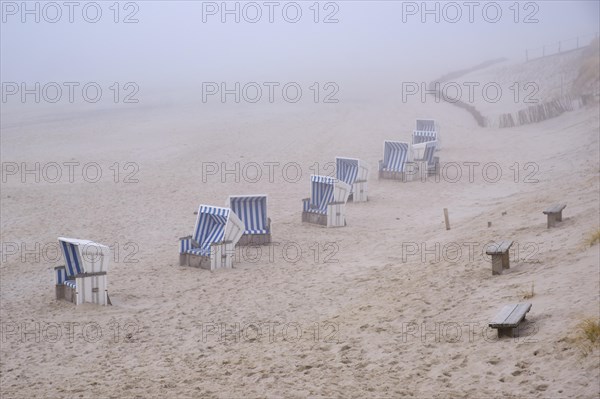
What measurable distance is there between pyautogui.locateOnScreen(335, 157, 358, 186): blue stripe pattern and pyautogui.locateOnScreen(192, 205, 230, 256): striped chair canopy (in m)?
6.27

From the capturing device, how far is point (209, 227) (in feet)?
43.0

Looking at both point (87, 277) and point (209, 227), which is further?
point (209, 227)

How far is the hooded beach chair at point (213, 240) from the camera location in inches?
493

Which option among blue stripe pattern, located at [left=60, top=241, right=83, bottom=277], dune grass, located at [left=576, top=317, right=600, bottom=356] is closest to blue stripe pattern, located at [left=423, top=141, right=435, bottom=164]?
blue stripe pattern, located at [left=60, top=241, right=83, bottom=277]

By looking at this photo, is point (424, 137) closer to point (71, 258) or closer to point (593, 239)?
point (593, 239)

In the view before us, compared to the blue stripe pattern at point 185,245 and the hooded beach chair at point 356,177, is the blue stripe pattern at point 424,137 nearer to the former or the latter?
the hooded beach chair at point 356,177

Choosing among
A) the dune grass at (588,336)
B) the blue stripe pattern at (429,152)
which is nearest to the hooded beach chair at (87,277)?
the dune grass at (588,336)

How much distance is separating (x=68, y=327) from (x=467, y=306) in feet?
15.5

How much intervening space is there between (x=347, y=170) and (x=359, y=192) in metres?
0.86

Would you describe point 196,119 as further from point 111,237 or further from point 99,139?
point 111,237

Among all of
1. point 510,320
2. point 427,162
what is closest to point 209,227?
point 510,320

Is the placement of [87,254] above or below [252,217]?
below

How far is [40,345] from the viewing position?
9102 mm

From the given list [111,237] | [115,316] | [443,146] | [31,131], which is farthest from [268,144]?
[115,316]
